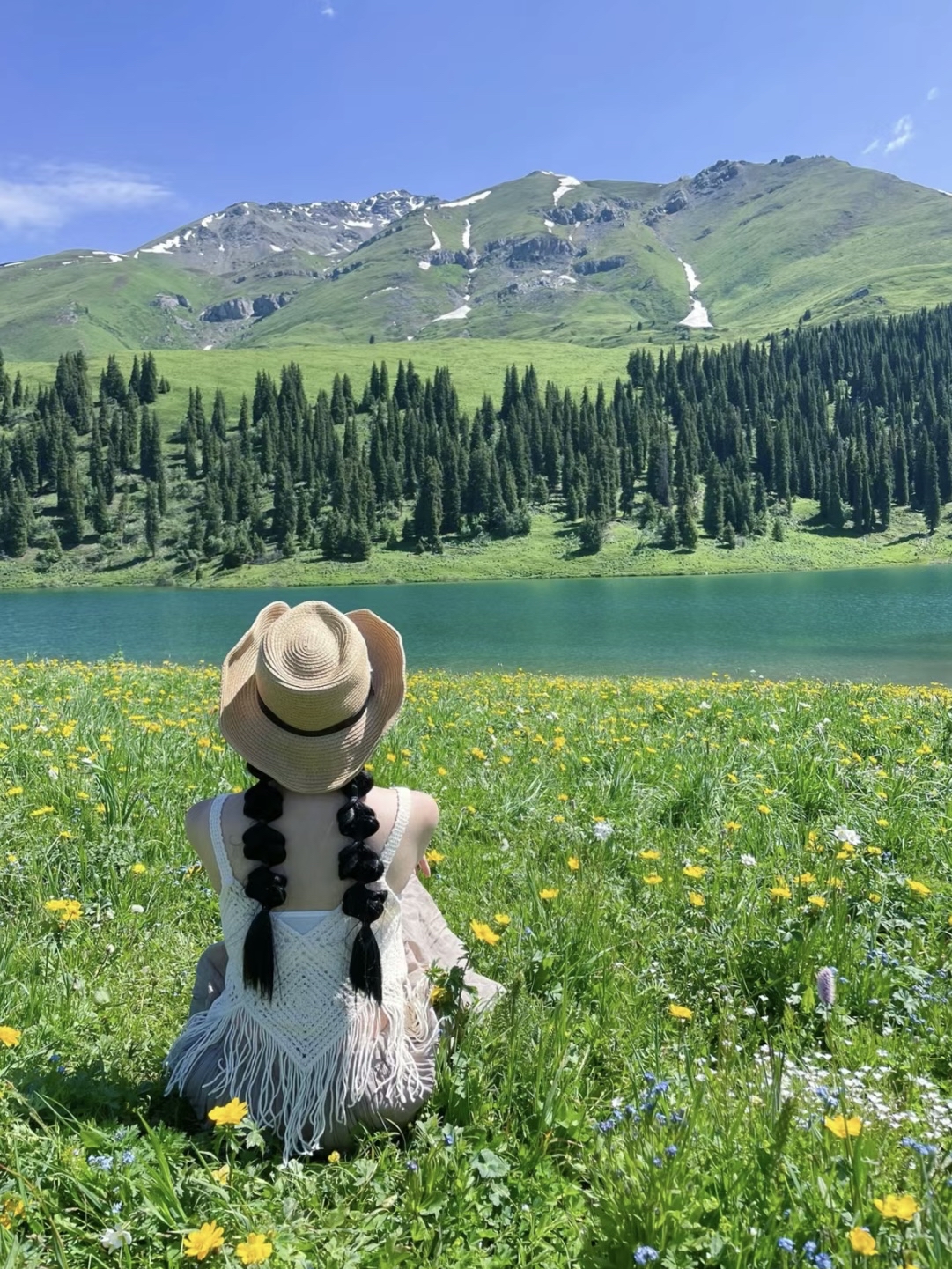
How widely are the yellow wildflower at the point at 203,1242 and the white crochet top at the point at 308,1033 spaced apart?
717 mm

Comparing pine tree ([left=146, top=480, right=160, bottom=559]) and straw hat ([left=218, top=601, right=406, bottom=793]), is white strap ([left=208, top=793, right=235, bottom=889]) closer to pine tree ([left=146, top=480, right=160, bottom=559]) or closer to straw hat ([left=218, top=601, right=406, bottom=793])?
straw hat ([left=218, top=601, right=406, bottom=793])

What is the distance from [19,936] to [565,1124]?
3200 mm

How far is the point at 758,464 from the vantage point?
15062 centimetres

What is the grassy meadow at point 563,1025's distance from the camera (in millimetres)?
2492

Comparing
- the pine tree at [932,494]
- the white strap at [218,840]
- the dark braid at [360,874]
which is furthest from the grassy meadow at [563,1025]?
the pine tree at [932,494]

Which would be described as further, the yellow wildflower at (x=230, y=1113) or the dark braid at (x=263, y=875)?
the dark braid at (x=263, y=875)

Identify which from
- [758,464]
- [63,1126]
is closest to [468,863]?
[63,1126]

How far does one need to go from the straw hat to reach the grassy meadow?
3.81 feet

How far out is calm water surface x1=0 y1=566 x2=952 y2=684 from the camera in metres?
32.1

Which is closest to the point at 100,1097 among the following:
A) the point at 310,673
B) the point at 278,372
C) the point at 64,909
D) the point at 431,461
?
the point at 64,909

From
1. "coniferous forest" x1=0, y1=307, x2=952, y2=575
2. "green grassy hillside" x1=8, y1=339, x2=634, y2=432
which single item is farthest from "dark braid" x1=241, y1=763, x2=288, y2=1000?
"green grassy hillside" x1=8, y1=339, x2=634, y2=432

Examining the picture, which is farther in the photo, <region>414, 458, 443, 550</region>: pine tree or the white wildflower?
<region>414, 458, 443, 550</region>: pine tree

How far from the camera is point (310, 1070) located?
321cm

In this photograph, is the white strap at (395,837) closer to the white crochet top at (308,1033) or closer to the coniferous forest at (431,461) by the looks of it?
the white crochet top at (308,1033)
